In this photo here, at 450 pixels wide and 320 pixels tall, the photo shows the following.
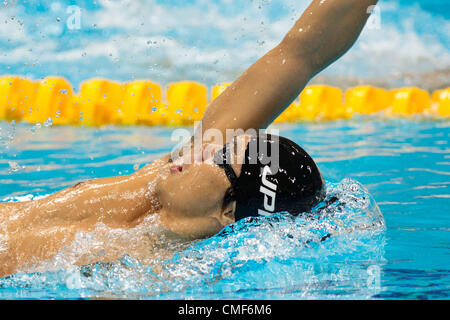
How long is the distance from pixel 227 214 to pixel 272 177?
0.18 m

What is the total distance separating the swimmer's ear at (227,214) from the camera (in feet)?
5.39

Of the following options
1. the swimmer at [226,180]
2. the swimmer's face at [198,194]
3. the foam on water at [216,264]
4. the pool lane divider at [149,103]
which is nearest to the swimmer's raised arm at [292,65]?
the swimmer at [226,180]

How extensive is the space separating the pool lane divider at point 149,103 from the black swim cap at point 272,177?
13.3 ft

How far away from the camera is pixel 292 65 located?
192 cm

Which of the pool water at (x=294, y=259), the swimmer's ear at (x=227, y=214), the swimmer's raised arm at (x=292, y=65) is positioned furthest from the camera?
the swimmer's raised arm at (x=292, y=65)

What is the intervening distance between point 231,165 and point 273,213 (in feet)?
0.62

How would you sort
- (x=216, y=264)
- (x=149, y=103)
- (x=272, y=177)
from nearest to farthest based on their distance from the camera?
(x=272, y=177), (x=216, y=264), (x=149, y=103)

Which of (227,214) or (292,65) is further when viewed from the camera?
(292,65)

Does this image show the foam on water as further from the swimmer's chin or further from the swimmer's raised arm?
the swimmer's raised arm

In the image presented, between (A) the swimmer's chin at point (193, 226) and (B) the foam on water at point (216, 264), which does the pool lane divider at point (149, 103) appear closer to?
(B) the foam on water at point (216, 264)

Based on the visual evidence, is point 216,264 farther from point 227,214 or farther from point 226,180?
point 226,180

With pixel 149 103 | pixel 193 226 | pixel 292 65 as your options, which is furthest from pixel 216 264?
pixel 149 103

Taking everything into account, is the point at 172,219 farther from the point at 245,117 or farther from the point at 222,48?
the point at 222,48
